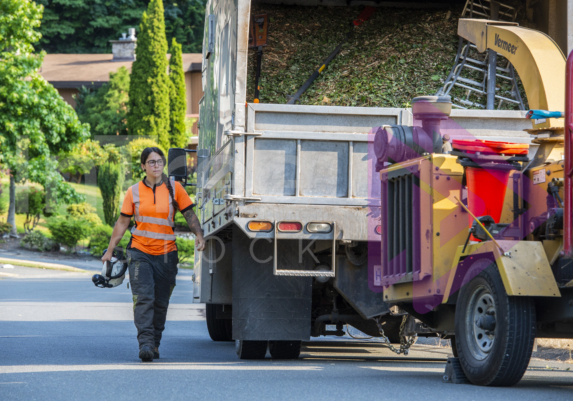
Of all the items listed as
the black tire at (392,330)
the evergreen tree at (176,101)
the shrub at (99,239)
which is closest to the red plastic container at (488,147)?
the black tire at (392,330)

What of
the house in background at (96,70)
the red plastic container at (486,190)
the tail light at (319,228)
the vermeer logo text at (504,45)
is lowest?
the tail light at (319,228)

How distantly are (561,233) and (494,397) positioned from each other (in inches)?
42.5

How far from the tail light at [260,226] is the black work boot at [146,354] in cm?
140

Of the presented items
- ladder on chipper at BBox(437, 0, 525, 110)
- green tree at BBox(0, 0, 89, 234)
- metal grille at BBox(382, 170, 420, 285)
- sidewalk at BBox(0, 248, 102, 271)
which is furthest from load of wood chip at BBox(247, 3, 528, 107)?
green tree at BBox(0, 0, 89, 234)

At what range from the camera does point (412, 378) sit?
245 inches

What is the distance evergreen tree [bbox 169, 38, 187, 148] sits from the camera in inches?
1825

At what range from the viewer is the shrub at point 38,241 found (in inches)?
1214

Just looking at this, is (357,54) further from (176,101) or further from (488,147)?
(176,101)

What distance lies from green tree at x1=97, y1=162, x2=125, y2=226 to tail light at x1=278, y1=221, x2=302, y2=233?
99.8 feet

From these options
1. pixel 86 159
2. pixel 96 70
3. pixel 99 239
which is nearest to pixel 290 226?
pixel 99 239

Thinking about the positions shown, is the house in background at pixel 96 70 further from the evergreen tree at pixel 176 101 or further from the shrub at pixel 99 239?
the shrub at pixel 99 239

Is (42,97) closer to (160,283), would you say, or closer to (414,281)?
(160,283)

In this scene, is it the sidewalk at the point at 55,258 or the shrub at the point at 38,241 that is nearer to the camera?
the sidewalk at the point at 55,258

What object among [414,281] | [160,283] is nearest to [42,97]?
[160,283]
